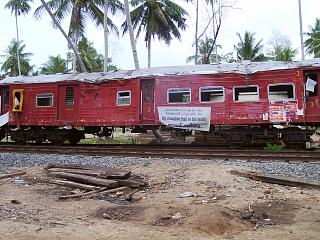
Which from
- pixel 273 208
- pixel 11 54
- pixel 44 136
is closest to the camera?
pixel 273 208

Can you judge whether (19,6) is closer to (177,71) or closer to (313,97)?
(177,71)

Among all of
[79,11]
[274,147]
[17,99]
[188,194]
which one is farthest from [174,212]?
[79,11]

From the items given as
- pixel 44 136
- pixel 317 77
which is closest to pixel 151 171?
pixel 317 77

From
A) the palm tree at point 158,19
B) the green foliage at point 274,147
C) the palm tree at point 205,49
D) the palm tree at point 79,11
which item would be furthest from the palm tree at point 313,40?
the green foliage at point 274,147

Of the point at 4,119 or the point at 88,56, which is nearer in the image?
the point at 4,119

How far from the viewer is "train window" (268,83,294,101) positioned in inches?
560

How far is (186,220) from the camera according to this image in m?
5.91

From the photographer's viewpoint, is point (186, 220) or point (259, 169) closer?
point (186, 220)

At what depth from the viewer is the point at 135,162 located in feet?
37.7

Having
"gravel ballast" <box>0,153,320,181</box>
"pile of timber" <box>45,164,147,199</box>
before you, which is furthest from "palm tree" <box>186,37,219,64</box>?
"pile of timber" <box>45,164,147,199</box>

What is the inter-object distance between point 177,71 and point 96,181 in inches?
336

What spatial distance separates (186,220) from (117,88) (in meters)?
11.4

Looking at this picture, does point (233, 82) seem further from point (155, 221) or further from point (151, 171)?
point (155, 221)

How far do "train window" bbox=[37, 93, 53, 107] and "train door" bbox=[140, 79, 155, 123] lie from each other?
4.40 metres
